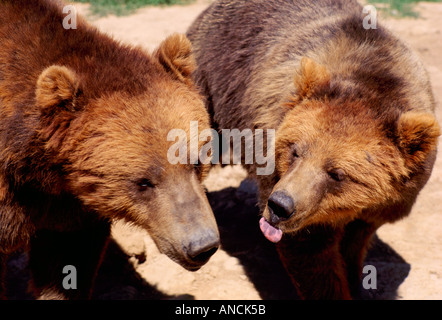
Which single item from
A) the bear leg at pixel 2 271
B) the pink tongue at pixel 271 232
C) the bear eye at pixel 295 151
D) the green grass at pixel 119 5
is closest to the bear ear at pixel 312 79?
the bear eye at pixel 295 151

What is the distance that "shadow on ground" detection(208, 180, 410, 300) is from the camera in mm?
5480

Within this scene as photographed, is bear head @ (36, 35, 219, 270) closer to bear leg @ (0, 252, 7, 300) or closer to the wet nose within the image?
the wet nose

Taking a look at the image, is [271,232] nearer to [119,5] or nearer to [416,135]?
[416,135]

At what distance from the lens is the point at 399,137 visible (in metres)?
3.81

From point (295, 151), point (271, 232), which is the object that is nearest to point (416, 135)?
point (295, 151)

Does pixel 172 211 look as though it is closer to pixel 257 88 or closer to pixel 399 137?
pixel 399 137

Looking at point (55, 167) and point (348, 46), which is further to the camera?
point (348, 46)

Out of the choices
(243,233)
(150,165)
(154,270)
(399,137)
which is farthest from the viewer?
(243,233)

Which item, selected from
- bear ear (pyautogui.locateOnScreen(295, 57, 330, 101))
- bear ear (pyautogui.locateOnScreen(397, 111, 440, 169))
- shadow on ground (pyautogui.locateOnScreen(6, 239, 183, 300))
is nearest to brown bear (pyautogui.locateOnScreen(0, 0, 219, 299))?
bear ear (pyautogui.locateOnScreen(295, 57, 330, 101))

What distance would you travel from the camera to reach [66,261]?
4570 millimetres

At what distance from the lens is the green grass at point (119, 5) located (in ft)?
38.9

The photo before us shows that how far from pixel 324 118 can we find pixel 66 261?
8.17 feet
